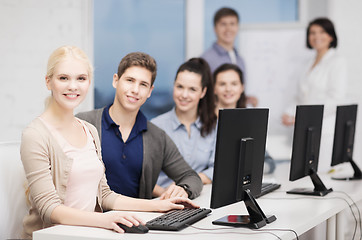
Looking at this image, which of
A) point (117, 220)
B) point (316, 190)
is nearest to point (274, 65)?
point (316, 190)

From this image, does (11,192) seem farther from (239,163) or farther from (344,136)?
(344,136)

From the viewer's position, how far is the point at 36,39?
12.1ft

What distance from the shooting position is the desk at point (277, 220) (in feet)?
5.82

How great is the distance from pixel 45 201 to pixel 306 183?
1.65 meters

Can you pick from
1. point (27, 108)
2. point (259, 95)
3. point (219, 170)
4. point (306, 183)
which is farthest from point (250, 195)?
point (259, 95)

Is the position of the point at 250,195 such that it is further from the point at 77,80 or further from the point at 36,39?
the point at 36,39

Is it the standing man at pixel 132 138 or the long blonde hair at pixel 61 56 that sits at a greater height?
the long blonde hair at pixel 61 56

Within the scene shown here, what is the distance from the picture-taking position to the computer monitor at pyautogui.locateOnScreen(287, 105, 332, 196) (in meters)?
2.58

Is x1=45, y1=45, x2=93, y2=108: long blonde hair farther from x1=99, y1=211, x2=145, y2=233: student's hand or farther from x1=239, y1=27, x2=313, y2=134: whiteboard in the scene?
x1=239, y1=27, x2=313, y2=134: whiteboard

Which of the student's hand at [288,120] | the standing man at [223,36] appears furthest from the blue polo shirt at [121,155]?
the student's hand at [288,120]

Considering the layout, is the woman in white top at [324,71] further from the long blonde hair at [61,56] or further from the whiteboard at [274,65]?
the long blonde hair at [61,56]

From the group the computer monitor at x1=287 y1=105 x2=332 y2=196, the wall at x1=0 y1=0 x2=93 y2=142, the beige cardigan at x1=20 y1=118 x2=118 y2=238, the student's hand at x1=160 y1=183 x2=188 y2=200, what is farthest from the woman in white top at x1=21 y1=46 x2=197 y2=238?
the wall at x1=0 y1=0 x2=93 y2=142

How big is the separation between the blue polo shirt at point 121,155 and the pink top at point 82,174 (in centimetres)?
35

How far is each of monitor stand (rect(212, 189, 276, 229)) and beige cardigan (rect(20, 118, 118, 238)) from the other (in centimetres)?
56
